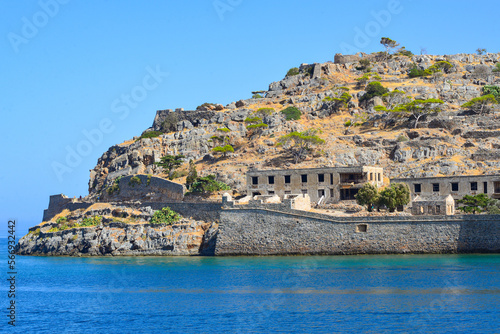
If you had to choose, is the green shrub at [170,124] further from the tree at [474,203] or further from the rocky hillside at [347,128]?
the tree at [474,203]

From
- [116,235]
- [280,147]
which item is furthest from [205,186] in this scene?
[280,147]

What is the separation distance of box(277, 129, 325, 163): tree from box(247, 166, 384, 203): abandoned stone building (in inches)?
424

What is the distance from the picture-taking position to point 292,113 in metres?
95.2

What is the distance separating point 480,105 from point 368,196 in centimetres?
3478

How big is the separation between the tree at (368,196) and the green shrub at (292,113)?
108 feet

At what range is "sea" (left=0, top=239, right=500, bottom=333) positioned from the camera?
1353 inches

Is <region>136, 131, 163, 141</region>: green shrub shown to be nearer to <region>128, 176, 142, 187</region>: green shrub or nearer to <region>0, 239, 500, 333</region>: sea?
<region>128, 176, 142, 187</region>: green shrub

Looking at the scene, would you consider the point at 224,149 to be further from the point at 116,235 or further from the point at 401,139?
the point at 116,235

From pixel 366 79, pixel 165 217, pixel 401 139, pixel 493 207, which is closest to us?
pixel 493 207

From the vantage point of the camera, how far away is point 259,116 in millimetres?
96938

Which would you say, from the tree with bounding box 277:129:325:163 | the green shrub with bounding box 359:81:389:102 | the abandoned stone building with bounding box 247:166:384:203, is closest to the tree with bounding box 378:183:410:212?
the abandoned stone building with bounding box 247:166:384:203

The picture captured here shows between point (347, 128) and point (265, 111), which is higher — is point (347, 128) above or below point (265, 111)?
below

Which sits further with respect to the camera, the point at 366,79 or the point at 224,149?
the point at 366,79

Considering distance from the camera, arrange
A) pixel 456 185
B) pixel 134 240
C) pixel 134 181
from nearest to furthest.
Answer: pixel 134 240
pixel 456 185
pixel 134 181
